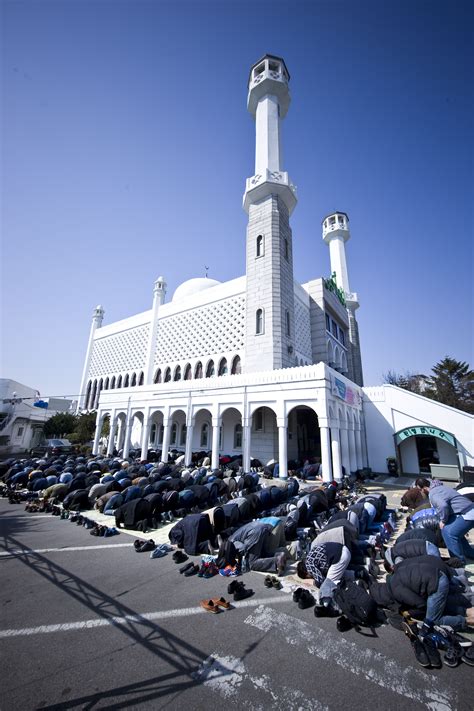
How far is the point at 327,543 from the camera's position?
4.58 m

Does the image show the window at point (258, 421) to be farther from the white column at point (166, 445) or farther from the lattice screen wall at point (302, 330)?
the lattice screen wall at point (302, 330)

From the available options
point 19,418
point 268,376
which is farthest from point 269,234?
point 19,418

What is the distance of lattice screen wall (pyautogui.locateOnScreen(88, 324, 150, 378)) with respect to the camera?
30.8 meters

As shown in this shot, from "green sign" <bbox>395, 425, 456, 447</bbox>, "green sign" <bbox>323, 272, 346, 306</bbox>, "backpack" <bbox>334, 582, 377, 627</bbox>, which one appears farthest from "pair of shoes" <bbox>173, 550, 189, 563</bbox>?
"green sign" <bbox>323, 272, 346, 306</bbox>

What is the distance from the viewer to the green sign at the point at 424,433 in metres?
14.8

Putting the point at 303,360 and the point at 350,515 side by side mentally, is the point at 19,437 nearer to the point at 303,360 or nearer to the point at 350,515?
the point at 303,360

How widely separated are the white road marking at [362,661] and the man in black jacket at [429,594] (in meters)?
0.78

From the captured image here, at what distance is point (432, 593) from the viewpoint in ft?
11.7

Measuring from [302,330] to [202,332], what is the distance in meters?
8.07

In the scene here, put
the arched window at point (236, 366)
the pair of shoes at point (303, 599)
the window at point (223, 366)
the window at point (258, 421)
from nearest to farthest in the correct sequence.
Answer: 1. the pair of shoes at point (303, 599)
2. the window at point (258, 421)
3. the arched window at point (236, 366)
4. the window at point (223, 366)

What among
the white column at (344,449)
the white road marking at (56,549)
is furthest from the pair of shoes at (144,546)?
the white column at (344,449)

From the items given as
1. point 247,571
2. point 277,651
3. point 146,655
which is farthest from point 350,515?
point 146,655

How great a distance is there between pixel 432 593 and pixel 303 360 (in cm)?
1792

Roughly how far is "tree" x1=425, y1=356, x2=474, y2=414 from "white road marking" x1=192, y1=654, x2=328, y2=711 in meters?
31.9
